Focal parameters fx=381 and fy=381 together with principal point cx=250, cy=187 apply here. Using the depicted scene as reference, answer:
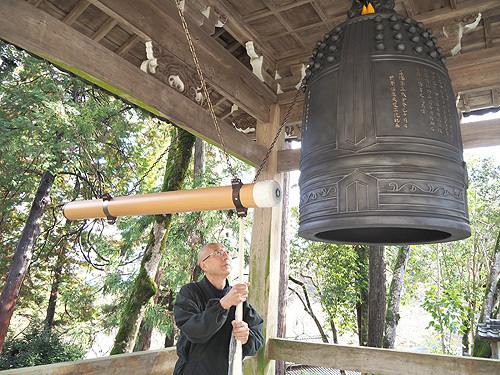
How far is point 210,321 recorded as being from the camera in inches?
74.7

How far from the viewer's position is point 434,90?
164 centimetres

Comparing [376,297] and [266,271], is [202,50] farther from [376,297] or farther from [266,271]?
[376,297]

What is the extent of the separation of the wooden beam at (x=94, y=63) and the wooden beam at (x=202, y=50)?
0.73ft

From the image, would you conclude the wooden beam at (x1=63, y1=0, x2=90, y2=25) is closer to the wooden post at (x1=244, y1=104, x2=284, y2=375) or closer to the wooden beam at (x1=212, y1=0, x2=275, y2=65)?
the wooden beam at (x1=212, y1=0, x2=275, y2=65)

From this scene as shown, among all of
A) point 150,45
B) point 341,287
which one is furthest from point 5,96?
point 341,287

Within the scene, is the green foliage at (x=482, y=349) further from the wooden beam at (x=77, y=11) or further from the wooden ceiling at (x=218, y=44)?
the wooden beam at (x=77, y=11)

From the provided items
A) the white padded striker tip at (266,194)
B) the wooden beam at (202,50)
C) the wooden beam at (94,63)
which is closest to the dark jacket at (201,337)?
the white padded striker tip at (266,194)

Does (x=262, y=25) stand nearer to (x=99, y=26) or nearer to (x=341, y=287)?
(x=99, y=26)

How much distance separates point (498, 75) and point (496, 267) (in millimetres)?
5297

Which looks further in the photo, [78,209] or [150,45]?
[150,45]

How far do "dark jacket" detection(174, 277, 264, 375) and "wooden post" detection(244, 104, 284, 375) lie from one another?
78cm

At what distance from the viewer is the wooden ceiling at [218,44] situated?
205cm

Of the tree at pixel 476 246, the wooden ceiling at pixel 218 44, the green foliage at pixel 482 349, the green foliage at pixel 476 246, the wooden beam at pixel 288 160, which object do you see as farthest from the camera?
the green foliage at pixel 476 246

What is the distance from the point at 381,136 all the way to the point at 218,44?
161 cm
